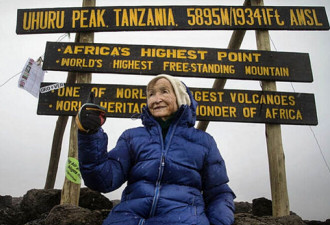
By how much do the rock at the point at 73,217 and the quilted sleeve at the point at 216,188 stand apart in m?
1.20

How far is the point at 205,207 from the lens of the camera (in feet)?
7.27

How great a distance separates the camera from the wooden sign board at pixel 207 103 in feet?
14.6

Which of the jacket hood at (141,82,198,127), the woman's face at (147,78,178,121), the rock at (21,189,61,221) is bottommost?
the rock at (21,189,61,221)

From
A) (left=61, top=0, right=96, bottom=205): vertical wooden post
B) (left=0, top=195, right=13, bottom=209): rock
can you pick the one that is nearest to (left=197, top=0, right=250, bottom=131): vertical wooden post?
(left=61, top=0, right=96, bottom=205): vertical wooden post

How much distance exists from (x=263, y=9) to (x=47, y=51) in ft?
13.0

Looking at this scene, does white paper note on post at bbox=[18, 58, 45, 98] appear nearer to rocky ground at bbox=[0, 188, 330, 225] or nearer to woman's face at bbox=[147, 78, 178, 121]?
rocky ground at bbox=[0, 188, 330, 225]

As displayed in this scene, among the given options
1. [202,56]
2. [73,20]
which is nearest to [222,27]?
[202,56]

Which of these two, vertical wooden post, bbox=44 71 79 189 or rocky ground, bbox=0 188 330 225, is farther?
vertical wooden post, bbox=44 71 79 189

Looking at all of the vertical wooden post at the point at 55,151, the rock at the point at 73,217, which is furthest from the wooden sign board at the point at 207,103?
the rock at the point at 73,217

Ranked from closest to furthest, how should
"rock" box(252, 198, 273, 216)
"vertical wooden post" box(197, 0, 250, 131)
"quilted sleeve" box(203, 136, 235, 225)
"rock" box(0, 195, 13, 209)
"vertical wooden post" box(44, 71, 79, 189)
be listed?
"quilted sleeve" box(203, 136, 235, 225), "rock" box(252, 198, 273, 216), "vertical wooden post" box(197, 0, 250, 131), "rock" box(0, 195, 13, 209), "vertical wooden post" box(44, 71, 79, 189)

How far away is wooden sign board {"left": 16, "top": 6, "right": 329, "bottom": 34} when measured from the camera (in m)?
4.95

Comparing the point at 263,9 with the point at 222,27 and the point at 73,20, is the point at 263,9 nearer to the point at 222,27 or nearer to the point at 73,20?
the point at 222,27

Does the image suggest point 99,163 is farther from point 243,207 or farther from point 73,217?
point 243,207

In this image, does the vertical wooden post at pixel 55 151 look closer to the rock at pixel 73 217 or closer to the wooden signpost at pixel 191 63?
the wooden signpost at pixel 191 63
